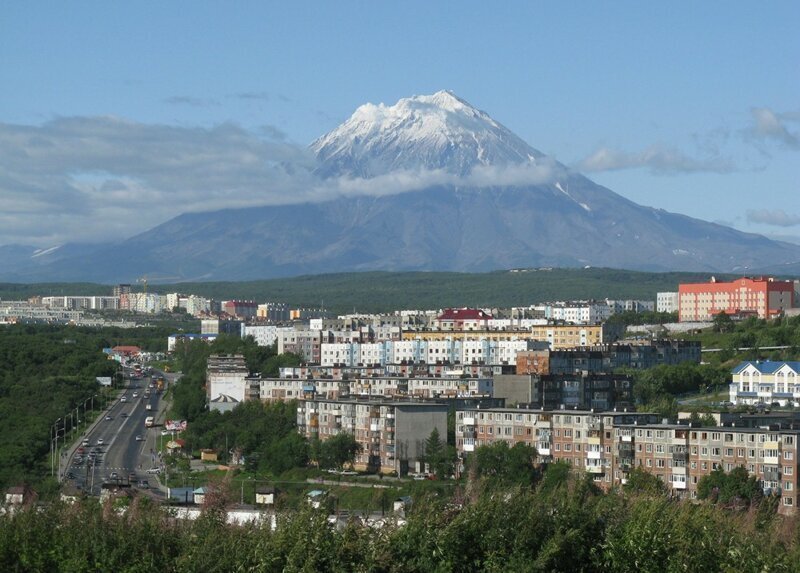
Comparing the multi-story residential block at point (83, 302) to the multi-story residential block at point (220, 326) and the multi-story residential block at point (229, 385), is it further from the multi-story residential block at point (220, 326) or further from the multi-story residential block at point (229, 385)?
the multi-story residential block at point (229, 385)

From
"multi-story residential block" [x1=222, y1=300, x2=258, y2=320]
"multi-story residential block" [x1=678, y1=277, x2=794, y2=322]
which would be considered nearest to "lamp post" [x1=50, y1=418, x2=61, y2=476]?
"multi-story residential block" [x1=678, y1=277, x2=794, y2=322]

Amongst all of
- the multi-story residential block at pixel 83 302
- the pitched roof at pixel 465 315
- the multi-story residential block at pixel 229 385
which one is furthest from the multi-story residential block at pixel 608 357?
the multi-story residential block at pixel 83 302

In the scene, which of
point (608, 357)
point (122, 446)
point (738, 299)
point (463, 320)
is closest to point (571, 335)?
point (463, 320)

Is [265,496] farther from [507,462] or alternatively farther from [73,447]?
[73,447]

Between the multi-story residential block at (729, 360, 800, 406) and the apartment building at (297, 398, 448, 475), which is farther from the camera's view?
the multi-story residential block at (729, 360, 800, 406)

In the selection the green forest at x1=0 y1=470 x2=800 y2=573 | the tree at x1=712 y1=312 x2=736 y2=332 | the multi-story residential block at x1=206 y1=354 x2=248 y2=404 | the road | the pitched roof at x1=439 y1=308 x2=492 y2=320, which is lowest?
the road

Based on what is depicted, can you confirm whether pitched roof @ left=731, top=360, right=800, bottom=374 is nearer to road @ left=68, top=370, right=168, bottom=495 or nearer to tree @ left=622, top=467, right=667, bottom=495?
road @ left=68, top=370, right=168, bottom=495
